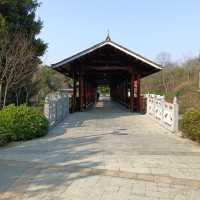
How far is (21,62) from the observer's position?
17.5 metres

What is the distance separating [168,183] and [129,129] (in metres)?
7.47

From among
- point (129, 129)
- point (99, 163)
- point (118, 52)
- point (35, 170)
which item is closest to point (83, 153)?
point (99, 163)

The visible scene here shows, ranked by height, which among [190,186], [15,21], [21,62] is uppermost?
[15,21]

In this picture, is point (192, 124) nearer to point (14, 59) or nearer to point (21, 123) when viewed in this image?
point (21, 123)

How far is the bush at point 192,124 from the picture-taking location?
9812 millimetres

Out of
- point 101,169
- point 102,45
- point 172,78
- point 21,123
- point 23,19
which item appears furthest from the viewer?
point 172,78

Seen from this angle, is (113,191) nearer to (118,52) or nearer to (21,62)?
(21,62)

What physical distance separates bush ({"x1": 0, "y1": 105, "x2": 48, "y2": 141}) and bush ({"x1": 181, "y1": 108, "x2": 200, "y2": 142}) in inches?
172

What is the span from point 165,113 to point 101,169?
7.83 meters

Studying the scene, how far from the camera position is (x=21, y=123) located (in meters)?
10.7

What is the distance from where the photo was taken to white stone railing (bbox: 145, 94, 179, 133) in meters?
12.3

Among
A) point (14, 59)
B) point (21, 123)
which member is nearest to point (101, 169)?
point (21, 123)

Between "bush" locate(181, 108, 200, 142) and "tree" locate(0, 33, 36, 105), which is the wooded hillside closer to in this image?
"tree" locate(0, 33, 36, 105)

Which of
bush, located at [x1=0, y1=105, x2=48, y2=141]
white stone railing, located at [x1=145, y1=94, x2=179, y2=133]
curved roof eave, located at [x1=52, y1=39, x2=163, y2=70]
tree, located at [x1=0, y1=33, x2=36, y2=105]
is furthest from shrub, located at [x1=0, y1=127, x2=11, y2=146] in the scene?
curved roof eave, located at [x1=52, y1=39, x2=163, y2=70]
